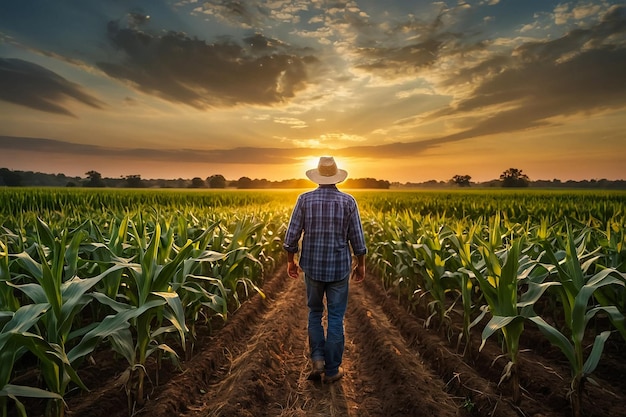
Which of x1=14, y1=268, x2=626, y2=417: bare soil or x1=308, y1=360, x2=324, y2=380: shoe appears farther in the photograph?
x1=308, y1=360, x2=324, y2=380: shoe

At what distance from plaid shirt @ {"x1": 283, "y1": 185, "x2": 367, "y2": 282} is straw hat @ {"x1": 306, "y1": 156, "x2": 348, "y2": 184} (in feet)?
0.31

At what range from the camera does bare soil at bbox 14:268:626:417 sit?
3797 mm

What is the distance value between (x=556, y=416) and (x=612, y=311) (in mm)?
1062

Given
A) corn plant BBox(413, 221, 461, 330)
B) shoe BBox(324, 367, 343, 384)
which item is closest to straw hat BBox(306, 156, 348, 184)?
corn plant BBox(413, 221, 461, 330)

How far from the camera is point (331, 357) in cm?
456

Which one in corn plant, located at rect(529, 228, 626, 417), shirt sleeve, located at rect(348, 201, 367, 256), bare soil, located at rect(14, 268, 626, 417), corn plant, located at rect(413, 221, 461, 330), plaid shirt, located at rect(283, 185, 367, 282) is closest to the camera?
corn plant, located at rect(529, 228, 626, 417)

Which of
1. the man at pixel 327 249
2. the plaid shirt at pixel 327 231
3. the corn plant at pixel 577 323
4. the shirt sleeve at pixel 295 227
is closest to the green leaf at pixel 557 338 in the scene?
the corn plant at pixel 577 323

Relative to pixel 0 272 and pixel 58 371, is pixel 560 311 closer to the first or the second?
pixel 58 371

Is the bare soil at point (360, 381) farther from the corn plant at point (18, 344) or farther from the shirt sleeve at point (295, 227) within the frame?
the shirt sleeve at point (295, 227)

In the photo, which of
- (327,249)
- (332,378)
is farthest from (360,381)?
(327,249)

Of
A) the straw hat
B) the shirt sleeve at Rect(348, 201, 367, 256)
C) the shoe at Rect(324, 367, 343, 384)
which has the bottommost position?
the shoe at Rect(324, 367, 343, 384)

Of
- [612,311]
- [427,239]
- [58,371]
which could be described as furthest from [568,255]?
[58,371]

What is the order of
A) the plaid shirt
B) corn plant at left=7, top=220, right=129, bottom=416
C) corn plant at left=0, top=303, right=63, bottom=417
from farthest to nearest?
the plaid shirt, corn plant at left=7, top=220, right=129, bottom=416, corn plant at left=0, top=303, right=63, bottom=417

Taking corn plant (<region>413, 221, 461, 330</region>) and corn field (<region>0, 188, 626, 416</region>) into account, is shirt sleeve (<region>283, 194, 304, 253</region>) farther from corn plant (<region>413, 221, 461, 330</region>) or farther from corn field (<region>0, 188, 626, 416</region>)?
corn plant (<region>413, 221, 461, 330</region>)
